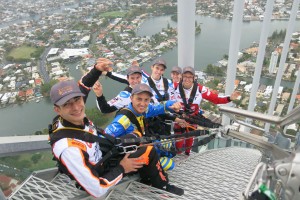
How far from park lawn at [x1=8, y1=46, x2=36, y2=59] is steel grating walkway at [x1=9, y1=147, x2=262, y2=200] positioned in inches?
622

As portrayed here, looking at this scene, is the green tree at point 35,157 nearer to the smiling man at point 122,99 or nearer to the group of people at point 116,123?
the group of people at point 116,123

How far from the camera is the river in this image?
35.7ft

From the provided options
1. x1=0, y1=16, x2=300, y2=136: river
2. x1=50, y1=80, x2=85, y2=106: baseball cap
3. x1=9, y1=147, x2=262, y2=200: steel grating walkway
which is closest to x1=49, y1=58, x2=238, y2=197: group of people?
x1=50, y1=80, x2=85, y2=106: baseball cap

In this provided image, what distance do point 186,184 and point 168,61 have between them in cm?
1297

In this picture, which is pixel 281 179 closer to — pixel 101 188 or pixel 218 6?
pixel 101 188

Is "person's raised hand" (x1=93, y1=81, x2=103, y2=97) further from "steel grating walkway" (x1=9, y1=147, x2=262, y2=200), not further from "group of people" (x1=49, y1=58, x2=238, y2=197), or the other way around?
"steel grating walkway" (x1=9, y1=147, x2=262, y2=200)

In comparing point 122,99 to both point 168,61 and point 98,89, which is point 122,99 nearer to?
point 98,89

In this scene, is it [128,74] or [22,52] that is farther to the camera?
[22,52]

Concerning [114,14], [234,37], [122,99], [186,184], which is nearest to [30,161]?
[122,99]

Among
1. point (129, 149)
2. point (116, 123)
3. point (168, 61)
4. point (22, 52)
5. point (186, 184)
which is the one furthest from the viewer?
point (22, 52)

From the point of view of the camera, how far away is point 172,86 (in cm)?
278

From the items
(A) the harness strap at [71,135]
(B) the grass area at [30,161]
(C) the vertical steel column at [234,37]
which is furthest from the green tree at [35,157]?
(C) the vertical steel column at [234,37]

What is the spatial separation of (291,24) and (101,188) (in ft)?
13.9

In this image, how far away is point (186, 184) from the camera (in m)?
2.10
